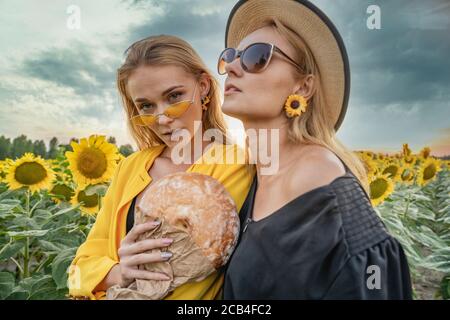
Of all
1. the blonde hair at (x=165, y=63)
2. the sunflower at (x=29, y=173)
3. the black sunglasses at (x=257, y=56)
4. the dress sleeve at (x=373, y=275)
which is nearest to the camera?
the dress sleeve at (x=373, y=275)

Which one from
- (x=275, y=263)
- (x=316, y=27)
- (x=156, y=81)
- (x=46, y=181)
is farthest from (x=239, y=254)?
(x=46, y=181)

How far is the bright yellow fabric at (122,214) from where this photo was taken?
1306 millimetres

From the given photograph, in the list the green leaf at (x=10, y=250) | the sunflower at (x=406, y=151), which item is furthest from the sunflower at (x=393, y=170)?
the green leaf at (x=10, y=250)

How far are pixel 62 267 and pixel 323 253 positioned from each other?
0.99m

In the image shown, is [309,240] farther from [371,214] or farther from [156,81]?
[156,81]

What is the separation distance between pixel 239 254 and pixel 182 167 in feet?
1.29

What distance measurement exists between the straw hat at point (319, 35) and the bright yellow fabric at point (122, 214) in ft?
1.08

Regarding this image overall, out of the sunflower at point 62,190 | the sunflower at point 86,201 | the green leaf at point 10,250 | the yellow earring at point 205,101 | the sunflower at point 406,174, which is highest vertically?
the yellow earring at point 205,101

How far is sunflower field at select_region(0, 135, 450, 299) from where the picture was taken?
1672 mm

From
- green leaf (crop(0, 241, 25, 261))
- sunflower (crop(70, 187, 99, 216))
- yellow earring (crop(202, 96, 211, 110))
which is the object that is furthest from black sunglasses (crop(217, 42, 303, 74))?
green leaf (crop(0, 241, 25, 261))

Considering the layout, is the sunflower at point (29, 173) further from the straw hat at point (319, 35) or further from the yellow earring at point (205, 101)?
the straw hat at point (319, 35)

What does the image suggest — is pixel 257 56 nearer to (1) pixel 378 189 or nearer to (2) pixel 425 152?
(1) pixel 378 189

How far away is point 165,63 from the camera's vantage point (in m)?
1.32
